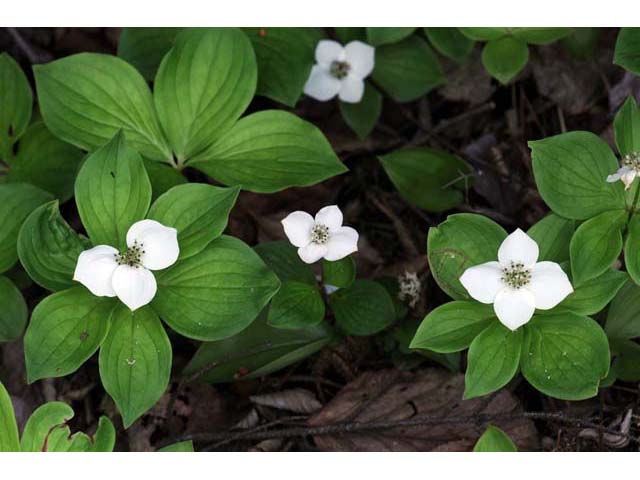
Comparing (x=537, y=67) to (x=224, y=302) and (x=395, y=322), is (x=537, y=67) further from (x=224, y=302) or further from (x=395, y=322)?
(x=224, y=302)

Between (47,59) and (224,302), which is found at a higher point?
(47,59)

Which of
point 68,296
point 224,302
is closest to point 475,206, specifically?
point 224,302

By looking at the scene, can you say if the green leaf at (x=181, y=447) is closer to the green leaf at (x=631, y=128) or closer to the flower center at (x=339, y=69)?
the flower center at (x=339, y=69)

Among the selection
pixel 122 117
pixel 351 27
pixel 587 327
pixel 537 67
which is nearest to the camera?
pixel 587 327

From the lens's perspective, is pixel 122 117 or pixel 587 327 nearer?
pixel 587 327

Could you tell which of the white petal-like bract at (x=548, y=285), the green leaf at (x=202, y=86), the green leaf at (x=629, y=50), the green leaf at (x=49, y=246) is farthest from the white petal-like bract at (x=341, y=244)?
the green leaf at (x=629, y=50)

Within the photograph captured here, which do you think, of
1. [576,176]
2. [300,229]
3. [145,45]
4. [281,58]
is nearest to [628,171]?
[576,176]

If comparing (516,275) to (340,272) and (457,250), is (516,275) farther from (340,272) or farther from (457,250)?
(340,272)
